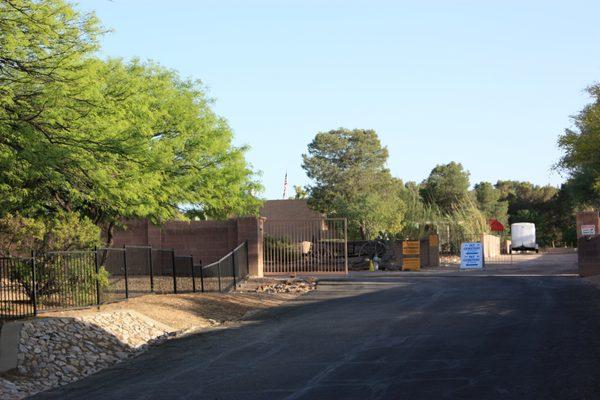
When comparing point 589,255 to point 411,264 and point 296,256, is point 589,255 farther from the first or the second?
point 296,256

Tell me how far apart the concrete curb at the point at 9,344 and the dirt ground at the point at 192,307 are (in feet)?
6.39

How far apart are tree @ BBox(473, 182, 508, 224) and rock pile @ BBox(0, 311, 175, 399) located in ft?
248

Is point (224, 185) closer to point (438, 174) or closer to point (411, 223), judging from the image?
point (411, 223)

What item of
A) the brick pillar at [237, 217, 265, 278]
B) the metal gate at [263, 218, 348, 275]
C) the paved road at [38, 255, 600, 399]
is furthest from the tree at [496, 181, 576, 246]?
the paved road at [38, 255, 600, 399]

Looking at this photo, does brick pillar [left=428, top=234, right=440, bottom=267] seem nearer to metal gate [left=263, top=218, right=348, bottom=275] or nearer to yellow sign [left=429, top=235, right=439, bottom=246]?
yellow sign [left=429, top=235, right=439, bottom=246]

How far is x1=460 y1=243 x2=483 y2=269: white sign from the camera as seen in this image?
3912cm

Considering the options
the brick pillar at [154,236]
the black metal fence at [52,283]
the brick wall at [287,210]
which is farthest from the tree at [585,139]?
the brick wall at [287,210]

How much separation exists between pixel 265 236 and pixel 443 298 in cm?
1536

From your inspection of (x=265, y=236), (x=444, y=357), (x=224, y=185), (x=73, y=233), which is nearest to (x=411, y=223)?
(x=265, y=236)

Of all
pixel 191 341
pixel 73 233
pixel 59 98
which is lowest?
pixel 191 341

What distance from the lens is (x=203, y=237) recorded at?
34406 mm

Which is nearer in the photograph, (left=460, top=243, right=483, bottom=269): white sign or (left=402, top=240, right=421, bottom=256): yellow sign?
(left=460, top=243, right=483, bottom=269): white sign

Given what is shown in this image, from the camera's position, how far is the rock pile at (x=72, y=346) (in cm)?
1330

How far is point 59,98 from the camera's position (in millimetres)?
16609
